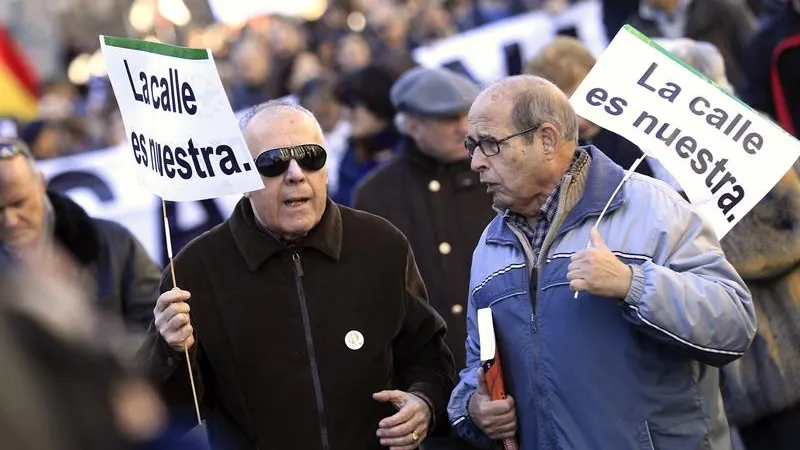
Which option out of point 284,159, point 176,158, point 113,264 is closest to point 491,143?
point 284,159

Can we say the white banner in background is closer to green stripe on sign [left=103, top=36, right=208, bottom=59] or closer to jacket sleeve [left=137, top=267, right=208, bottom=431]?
green stripe on sign [left=103, top=36, right=208, bottom=59]

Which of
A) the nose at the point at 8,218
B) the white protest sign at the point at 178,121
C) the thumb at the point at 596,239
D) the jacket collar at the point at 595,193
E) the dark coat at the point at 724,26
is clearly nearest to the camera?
the thumb at the point at 596,239

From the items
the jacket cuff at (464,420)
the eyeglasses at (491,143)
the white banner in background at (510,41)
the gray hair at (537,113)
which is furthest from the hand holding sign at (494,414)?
the white banner in background at (510,41)

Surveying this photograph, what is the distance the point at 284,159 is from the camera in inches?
207

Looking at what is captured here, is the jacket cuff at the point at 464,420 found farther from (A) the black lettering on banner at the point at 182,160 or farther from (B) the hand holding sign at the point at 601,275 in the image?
(A) the black lettering on banner at the point at 182,160

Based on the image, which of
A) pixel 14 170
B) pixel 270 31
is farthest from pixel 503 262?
pixel 270 31

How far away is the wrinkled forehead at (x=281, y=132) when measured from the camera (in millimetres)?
5289

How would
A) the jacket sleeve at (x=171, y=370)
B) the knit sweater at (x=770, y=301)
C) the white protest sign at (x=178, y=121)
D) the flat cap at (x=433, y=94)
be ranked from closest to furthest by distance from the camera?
1. the jacket sleeve at (x=171, y=370)
2. the white protest sign at (x=178, y=121)
3. the knit sweater at (x=770, y=301)
4. the flat cap at (x=433, y=94)

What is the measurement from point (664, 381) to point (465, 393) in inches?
31.5

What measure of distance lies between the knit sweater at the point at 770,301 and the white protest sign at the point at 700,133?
825 mm

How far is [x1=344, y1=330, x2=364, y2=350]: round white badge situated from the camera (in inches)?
204

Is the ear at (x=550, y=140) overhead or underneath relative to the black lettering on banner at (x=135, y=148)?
underneath

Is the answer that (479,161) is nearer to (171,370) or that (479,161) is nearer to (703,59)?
(171,370)

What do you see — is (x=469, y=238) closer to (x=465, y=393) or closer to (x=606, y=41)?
(x=465, y=393)
